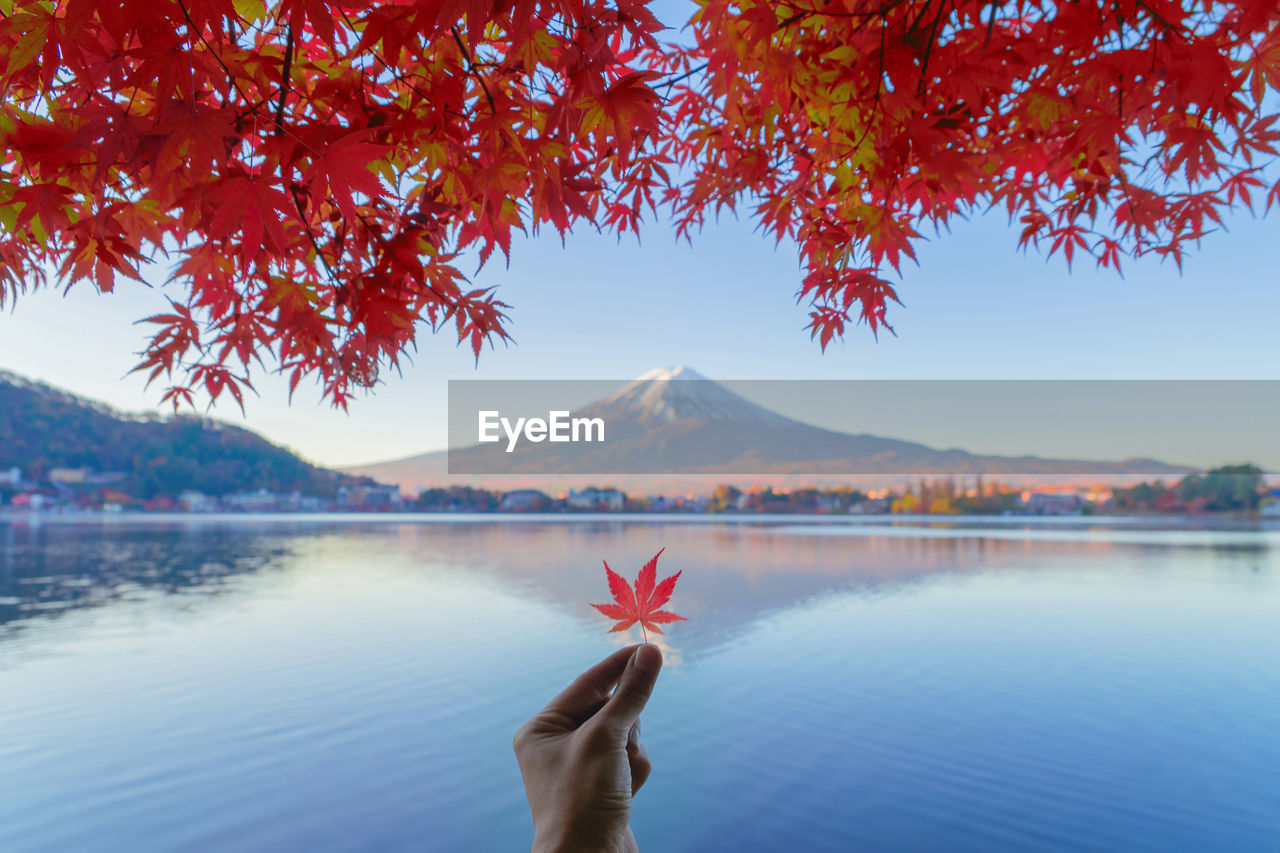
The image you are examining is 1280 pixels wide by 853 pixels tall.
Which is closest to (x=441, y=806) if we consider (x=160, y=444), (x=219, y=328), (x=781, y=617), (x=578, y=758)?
(x=219, y=328)

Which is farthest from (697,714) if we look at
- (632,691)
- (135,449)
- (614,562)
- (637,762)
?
(135,449)

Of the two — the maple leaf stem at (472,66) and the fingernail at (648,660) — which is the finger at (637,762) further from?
the maple leaf stem at (472,66)

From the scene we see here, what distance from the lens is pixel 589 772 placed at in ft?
2.19

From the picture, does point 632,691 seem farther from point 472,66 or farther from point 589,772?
Result: point 472,66

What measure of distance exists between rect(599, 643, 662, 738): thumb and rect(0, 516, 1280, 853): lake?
9.90ft

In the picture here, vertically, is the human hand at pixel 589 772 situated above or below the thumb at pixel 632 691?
below

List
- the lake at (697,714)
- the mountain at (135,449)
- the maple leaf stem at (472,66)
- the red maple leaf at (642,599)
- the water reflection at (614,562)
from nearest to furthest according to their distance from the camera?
the red maple leaf at (642,599) → the maple leaf stem at (472,66) → the lake at (697,714) → the water reflection at (614,562) → the mountain at (135,449)

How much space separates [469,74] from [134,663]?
23.8ft

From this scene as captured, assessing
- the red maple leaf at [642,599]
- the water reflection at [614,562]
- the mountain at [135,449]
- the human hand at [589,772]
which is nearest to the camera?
the human hand at [589,772]

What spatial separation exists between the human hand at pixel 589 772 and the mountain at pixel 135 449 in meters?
39.9

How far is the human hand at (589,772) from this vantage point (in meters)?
0.66

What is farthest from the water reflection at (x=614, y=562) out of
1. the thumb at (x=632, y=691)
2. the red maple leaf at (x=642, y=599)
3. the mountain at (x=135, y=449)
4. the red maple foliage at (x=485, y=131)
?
the mountain at (x=135, y=449)

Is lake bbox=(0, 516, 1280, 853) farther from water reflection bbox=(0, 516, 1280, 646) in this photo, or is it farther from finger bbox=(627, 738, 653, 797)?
finger bbox=(627, 738, 653, 797)

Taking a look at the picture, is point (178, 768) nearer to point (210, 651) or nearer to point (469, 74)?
point (210, 651)
